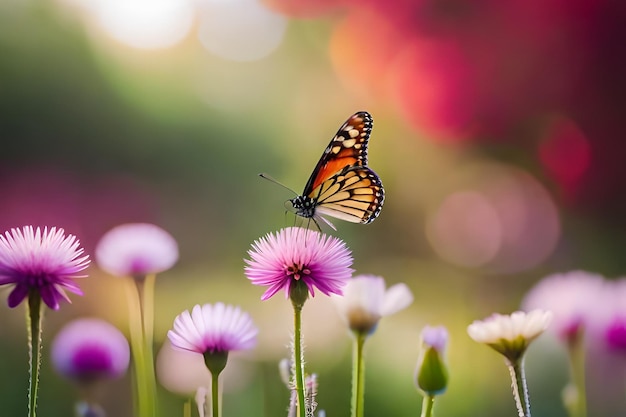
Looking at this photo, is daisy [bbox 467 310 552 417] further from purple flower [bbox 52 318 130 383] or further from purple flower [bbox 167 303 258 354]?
purple flower [bbox 52 318 130 383]

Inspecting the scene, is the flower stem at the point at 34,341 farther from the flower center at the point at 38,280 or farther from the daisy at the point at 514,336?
the daisy at the point at 514,336

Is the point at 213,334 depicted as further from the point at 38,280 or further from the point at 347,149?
the point at 347,149

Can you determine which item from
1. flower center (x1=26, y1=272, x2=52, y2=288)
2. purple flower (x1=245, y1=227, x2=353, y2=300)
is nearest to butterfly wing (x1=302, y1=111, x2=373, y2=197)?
purple flower (x1=245, y1=227, x2=353, y2=300)

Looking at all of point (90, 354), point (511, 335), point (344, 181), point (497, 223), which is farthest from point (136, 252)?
point (497, 223)

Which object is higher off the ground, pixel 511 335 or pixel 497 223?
pixel 497 223

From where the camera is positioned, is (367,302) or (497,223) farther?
(497,223)

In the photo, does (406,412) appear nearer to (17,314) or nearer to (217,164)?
(17,314)
